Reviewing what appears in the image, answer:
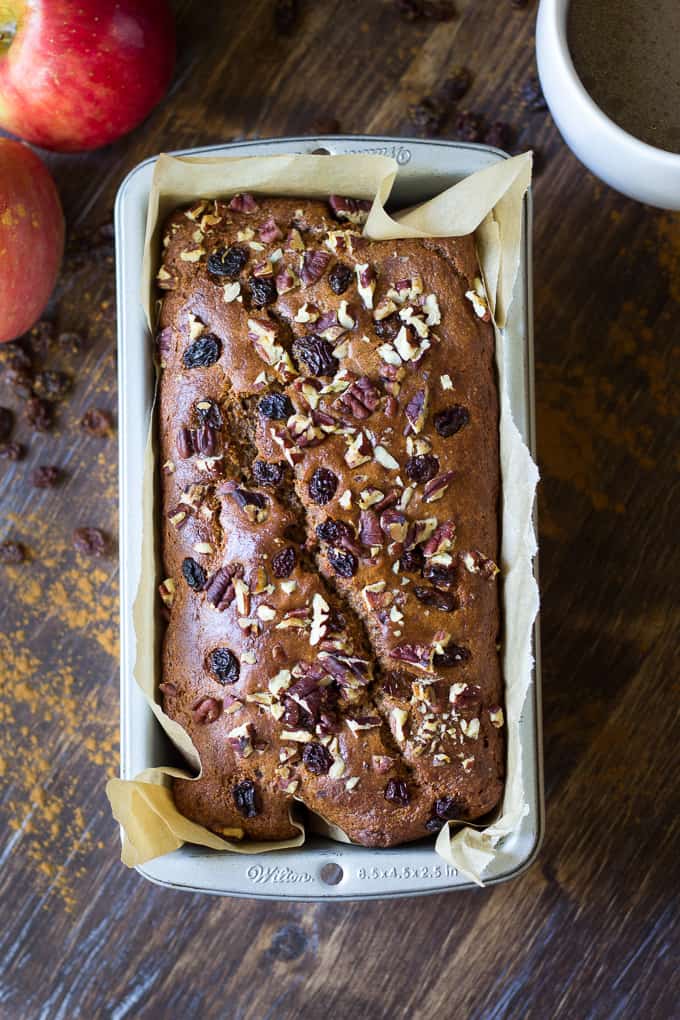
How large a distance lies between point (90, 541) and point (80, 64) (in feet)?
2.40

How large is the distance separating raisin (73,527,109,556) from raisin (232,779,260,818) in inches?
19.6

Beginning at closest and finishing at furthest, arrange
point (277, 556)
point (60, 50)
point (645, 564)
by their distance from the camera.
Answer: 1. point (277, 556)
2. point (60, 50)
3. point (645, 564)

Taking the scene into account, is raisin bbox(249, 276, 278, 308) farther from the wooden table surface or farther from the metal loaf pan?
the wooden table surface

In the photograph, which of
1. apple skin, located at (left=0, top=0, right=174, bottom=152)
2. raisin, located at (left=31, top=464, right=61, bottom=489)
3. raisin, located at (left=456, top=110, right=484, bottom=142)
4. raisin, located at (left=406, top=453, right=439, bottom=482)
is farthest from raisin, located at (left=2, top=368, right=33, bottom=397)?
raisin, located at (left=456, top=110, right=484, bottom=142)

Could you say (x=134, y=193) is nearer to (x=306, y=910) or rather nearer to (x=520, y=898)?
(x=306, y=910)

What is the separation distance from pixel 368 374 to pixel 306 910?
90cm

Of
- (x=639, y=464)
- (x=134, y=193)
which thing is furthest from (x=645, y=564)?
(x=134, y=193)

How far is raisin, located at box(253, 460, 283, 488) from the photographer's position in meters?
1.31

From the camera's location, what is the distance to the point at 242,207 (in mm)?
1354

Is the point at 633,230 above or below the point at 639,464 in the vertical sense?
above

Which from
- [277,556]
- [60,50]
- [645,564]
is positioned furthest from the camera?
[645,564]

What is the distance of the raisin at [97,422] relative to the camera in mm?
1617

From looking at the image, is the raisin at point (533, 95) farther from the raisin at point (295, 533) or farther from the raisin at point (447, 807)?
the raisin at point (447, 807)

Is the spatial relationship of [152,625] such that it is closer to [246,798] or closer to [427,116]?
[246,798]
